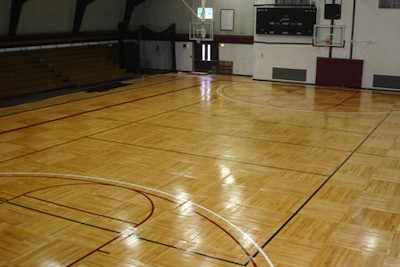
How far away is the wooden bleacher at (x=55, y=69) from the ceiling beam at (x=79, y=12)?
0.92 meters

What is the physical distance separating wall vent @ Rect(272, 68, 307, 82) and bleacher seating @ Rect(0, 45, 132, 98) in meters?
6.70

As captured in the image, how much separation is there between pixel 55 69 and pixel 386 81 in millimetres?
13278

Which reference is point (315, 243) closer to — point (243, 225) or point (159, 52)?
point (243, 225)

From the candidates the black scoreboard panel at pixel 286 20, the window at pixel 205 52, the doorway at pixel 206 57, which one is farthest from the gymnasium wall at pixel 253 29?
the window at pixel 205 52

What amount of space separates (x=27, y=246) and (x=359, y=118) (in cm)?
1099

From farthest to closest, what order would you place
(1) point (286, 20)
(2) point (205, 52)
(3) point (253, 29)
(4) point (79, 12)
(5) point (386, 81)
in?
(2) point (205, 52) < (3) point (253, 29) < (4) point (79, 12) < (1) point (286, 20) < (5) point (386, 81)

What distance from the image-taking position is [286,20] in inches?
835

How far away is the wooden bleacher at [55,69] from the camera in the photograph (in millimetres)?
18359

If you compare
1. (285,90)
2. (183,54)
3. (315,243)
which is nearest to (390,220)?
(315,243)

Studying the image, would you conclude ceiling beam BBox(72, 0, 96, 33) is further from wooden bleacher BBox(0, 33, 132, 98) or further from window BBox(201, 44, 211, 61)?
window BBox(201, 44, 211, 61)

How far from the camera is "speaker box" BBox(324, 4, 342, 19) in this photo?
1972cm

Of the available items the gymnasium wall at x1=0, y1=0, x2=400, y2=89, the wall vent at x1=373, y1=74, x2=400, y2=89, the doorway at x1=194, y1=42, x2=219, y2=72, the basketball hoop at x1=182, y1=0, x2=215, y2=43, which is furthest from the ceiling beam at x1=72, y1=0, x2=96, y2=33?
the wall vent at x1=373, y1=74, x2=400, y2=89

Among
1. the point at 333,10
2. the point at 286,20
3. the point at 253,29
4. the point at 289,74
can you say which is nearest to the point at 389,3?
the point at 333,10

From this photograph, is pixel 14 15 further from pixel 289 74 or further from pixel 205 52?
pixel 289 74
